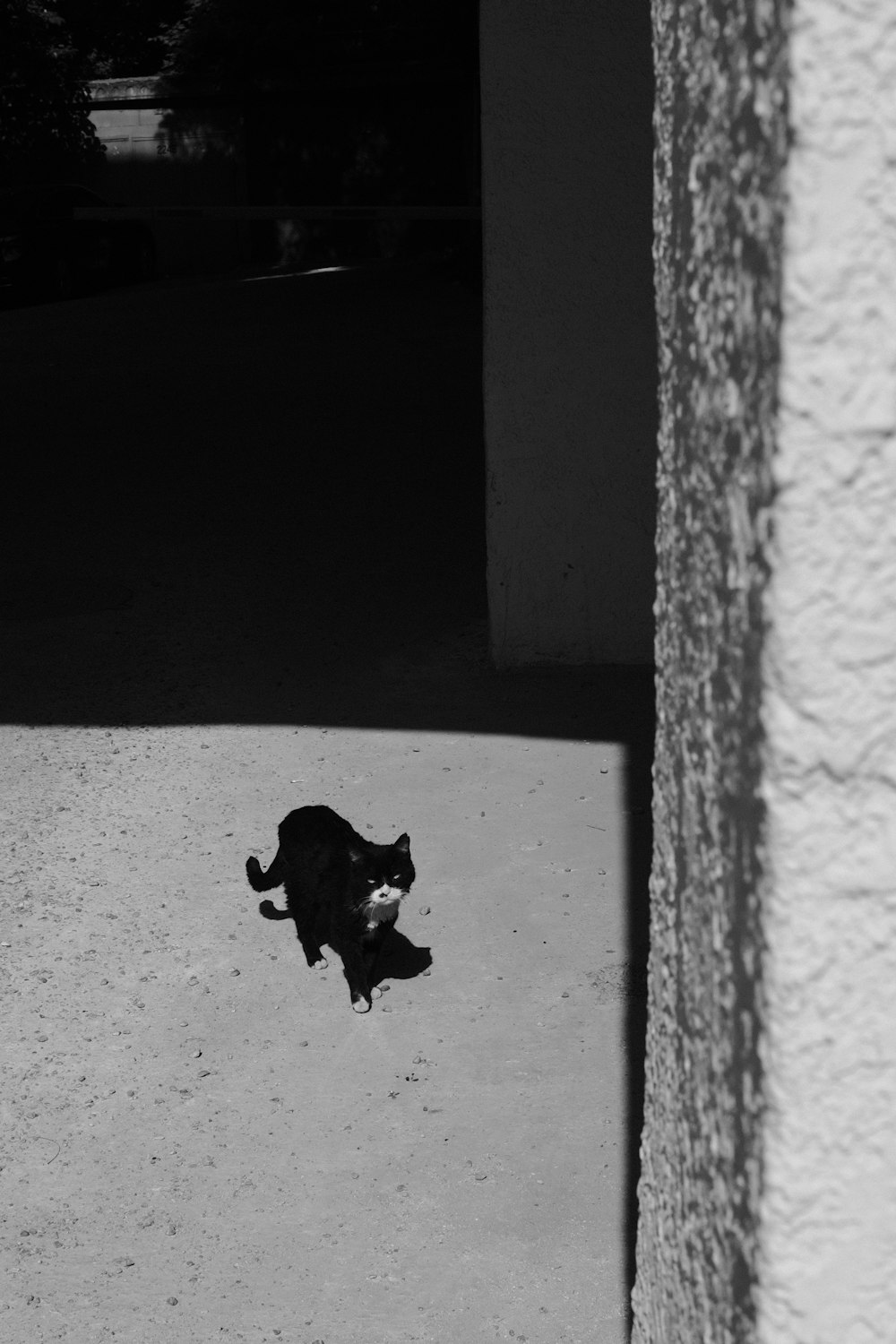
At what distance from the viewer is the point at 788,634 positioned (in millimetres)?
773

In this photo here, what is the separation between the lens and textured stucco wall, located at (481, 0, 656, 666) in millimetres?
5465

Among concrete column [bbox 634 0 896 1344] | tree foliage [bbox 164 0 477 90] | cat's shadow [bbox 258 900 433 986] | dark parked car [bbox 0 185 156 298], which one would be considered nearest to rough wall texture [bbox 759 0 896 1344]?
concrete column [bbox 634 0 896 1344]

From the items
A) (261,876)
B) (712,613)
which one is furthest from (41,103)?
(712,613)

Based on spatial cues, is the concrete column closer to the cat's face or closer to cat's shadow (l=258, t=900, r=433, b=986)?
the cat's face

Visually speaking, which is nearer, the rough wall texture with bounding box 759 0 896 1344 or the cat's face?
the rough wall texture with bounding box 759 0 896 1344

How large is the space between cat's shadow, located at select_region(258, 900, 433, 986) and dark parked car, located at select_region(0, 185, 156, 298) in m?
17.6

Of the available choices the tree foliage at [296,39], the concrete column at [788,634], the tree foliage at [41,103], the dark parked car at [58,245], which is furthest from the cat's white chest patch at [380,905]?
the tree foliage at [41,103]

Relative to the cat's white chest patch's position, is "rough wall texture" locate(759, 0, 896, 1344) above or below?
above

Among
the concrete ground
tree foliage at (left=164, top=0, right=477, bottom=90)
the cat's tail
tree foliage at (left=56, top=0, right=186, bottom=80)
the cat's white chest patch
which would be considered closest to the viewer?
the concrete ground

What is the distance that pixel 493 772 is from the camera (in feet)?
18.2

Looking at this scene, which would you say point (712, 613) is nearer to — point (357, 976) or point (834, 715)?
point (834, 715)

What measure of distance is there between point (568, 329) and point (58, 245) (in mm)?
16628

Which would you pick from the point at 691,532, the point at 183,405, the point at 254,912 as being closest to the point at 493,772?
the point at 254,912

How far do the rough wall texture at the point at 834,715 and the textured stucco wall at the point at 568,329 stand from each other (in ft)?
16.4
